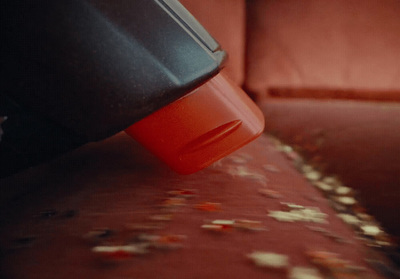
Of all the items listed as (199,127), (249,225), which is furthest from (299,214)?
(199,127)

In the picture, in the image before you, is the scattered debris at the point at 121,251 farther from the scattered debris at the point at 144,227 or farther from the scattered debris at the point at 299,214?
the scattered debris at the point at 299,214

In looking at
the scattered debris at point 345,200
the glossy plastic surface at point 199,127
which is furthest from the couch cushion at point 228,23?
the scattered debris at point 345,200

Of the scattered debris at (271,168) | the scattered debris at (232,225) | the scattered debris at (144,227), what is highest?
the scattered debris at (271,168)

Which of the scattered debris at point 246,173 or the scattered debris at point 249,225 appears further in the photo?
the scattered debris at point 246,173

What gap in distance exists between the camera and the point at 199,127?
1.84ft

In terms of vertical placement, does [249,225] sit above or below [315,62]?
below

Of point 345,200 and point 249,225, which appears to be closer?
point 249,225

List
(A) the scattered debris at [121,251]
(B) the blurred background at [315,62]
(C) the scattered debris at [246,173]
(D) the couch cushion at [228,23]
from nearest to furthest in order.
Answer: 1. (A) the scattered debris at [121,251]
2. (C) the scattered debris at [246,173]
3. (B) the blurred background at [315,62]
4. (D) the couch cushion at [228,23]

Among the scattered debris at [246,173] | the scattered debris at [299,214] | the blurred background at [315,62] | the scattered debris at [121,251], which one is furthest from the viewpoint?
the blurred background at [315,62]

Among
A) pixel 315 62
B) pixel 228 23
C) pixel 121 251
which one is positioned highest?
pixel 228 23

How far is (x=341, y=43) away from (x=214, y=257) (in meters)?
0.93

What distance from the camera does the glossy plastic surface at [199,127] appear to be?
0.55 meters

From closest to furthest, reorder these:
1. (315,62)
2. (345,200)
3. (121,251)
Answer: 1. (121,251)
2. (345,200)
3. (315,62)

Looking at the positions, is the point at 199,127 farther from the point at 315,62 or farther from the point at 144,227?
the point at 315,62
